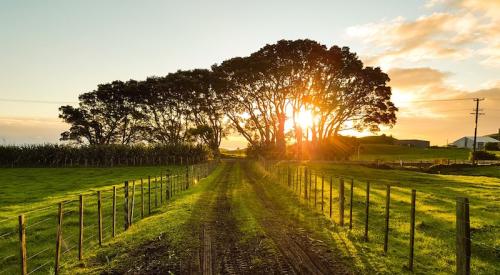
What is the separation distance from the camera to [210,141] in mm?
90688

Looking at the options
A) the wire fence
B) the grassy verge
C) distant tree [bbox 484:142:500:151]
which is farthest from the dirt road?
distant tree [bbox 484:142:500:151]

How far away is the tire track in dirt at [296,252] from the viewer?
1164cm

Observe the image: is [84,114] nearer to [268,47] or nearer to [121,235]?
[268,47]

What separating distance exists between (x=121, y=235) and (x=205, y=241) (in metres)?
4.17

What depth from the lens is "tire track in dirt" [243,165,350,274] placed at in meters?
11.6

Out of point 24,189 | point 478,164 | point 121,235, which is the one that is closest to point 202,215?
point 121,235

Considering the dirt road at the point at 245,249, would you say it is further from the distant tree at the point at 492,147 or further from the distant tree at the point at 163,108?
the distant tree at the point at 492,147

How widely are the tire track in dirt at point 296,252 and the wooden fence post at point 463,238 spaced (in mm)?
2794

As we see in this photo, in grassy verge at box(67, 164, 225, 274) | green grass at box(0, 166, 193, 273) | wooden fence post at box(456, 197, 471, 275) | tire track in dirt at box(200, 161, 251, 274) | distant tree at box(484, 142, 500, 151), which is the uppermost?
distant tree at box(484, 142, 500, 151)

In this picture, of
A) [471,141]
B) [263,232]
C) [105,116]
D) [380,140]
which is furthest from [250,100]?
[471,141]

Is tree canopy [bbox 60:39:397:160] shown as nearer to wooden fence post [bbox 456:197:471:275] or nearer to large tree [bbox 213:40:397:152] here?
large tree [bbox 213:40:397:152]

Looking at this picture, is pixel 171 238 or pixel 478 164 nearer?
pixel 171 238

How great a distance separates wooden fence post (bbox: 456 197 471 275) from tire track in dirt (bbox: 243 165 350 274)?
2.79 meters

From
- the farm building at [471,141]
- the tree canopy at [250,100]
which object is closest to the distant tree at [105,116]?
the tree canopy at [250,100]
